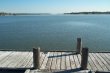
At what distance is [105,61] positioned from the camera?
9117 mm

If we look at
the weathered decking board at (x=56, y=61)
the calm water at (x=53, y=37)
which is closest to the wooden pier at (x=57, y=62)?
the weathered decking board at (x=56, y=61)

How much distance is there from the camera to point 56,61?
907 centimetres

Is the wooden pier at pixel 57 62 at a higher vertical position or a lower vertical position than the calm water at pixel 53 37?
higher

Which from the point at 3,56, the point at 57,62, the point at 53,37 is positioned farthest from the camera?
the point at 53,37

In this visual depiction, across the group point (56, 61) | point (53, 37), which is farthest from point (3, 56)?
point (53, 37)

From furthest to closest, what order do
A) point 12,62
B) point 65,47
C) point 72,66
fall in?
point 65,47
point 12,62
point 72,66

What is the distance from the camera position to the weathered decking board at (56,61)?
8.23 metres

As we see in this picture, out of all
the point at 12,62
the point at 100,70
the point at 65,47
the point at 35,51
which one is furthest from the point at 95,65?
the point at 65,47

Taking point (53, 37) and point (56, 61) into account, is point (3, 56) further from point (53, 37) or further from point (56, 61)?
point (53, 37)

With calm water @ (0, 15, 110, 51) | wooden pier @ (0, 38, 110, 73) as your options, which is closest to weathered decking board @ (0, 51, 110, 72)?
wooden pier @ (0, 38, 110, 73)

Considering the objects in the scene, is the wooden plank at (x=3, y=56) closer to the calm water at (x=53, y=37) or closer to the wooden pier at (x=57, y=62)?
the wooden pier at (x=57, y=62)

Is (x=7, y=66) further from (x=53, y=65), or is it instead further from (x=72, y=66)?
(x=72, y=66)

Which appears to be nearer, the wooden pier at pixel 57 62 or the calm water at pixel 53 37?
the wooden pier at pixel 57 62

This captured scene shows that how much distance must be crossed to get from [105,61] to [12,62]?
457 centimetres
